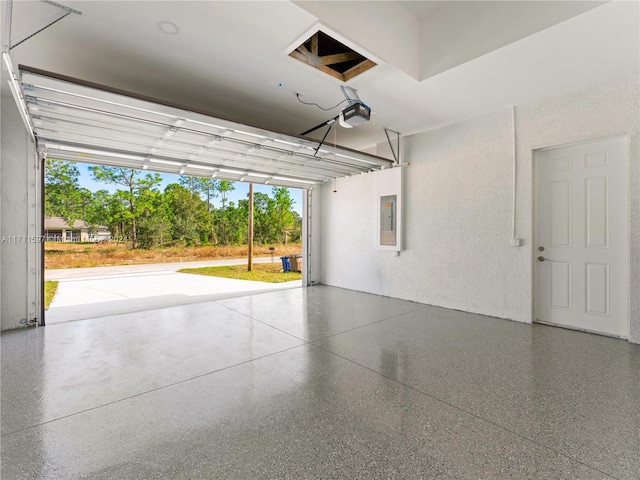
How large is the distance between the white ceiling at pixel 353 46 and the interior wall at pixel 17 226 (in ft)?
4.09

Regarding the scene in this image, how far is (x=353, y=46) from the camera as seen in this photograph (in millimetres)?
2885

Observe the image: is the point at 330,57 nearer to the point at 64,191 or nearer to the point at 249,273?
the point at 64,191

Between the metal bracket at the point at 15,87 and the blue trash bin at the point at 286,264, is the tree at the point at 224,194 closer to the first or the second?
the blue trash bin at the point at 286,264

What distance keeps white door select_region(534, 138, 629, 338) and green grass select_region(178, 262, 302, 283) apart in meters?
7.39

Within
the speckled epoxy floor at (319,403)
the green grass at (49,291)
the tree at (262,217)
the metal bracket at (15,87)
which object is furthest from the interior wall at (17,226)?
the tree at (262,217)

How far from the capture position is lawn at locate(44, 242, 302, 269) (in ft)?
25.1

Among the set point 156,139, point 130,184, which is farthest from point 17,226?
point 130,184

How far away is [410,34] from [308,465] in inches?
166

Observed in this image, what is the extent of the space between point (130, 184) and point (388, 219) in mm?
7979

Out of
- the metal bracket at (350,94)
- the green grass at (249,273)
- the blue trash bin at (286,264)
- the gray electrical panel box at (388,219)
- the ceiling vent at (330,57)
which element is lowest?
the green grass at (249,273)

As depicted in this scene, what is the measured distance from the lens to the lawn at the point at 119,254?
766 centimetres

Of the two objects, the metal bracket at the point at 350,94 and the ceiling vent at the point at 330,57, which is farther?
the metal bracket at the point at 350,94

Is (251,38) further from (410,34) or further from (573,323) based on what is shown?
(573,323)

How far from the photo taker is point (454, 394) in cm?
242
